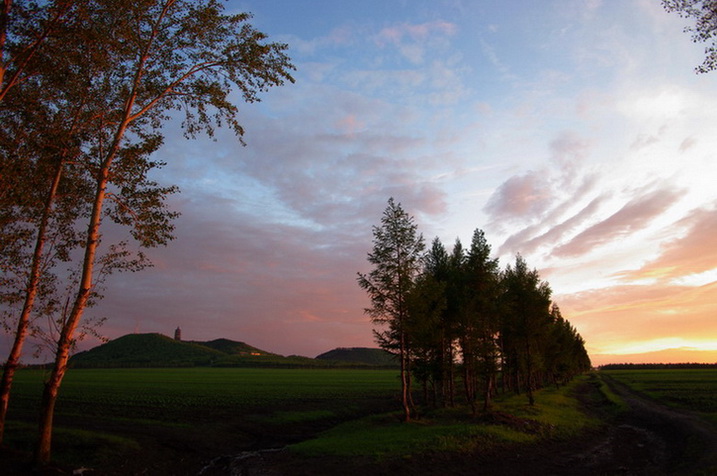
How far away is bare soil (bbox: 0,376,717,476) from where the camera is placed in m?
19.5

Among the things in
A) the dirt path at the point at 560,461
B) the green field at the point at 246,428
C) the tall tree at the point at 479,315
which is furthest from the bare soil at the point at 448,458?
the tall tree at the point at 479,315

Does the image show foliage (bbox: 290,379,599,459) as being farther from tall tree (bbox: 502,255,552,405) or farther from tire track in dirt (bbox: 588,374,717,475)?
tall tree (bbox: 502,255,552,405)

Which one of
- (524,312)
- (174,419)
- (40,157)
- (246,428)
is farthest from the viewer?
(524,312)

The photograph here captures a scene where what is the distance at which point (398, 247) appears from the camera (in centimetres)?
3362

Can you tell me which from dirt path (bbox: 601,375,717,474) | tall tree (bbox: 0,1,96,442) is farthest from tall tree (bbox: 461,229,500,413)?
tall tree (bbox: 0,1,96,442)

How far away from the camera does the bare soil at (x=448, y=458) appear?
1953 cm

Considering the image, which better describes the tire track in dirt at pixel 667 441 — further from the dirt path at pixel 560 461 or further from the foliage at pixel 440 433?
the foliage at pixel 440 433

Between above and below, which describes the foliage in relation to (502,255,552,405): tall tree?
below

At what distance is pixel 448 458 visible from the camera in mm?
21578

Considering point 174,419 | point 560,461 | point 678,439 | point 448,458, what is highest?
point 448,458

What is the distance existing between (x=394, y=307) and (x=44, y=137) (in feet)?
82.9

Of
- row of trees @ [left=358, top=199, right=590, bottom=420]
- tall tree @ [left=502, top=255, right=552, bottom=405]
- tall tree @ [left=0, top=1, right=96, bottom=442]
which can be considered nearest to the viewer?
tall tree @ [left=0, top=1, right=96, bottom=442]

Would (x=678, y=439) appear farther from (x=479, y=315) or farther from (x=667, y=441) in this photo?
(x=479, y=315)

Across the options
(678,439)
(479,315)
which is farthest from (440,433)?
(678,439)
